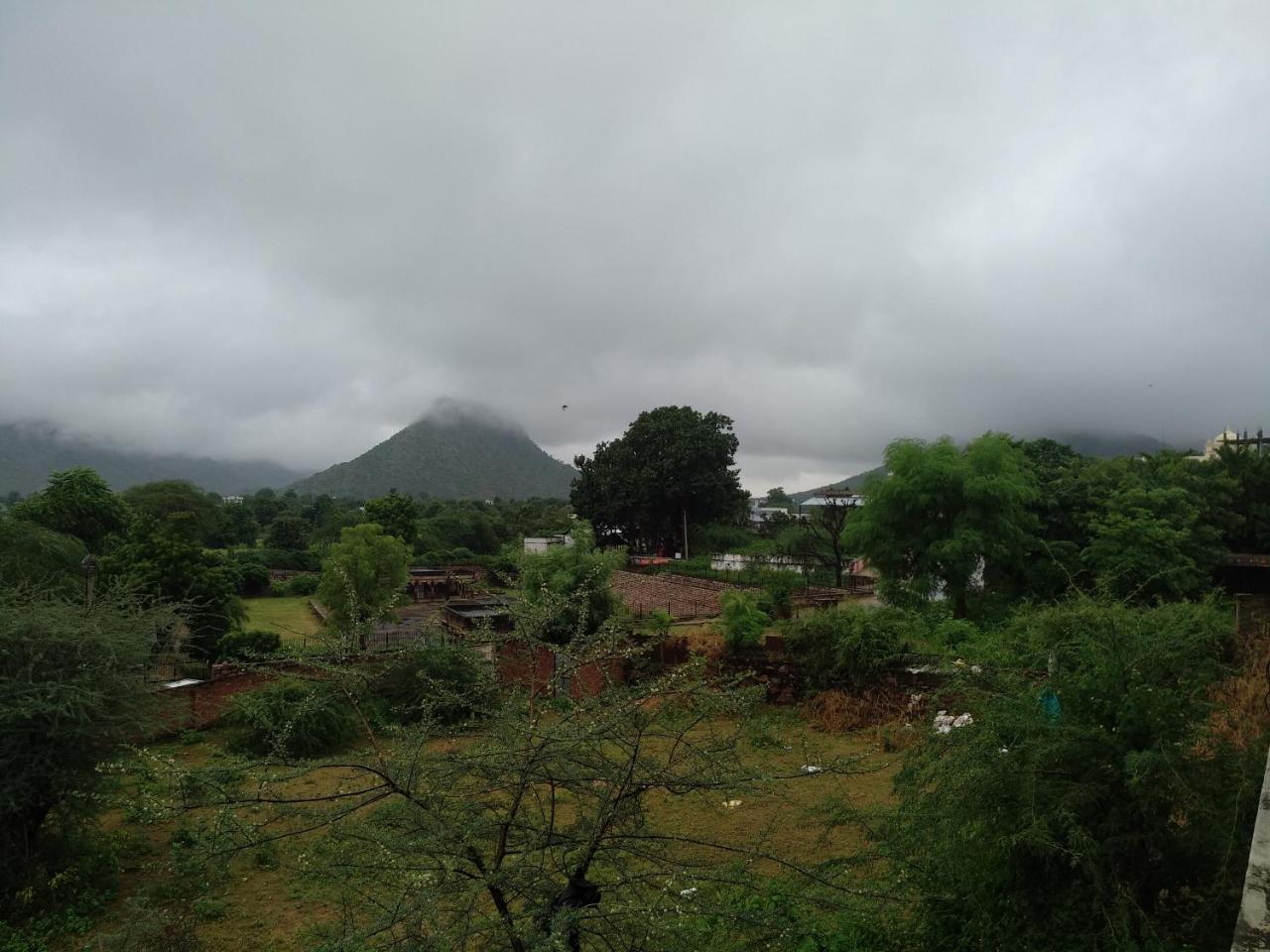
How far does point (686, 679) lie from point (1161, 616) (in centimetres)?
450

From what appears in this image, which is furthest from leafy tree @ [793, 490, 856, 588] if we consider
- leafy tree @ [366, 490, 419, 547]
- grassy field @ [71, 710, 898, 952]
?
leafy tree @ [366, 490, 419, 547]

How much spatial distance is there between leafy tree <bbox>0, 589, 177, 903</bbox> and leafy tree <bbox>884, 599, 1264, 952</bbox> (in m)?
7.86

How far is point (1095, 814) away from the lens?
4660 millimetres

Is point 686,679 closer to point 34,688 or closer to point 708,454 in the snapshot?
point 34,688

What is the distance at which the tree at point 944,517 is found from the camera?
17.0 metres

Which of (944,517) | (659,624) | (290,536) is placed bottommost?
(659,624)

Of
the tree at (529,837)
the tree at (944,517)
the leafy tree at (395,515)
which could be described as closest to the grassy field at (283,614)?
the leafy tree at (395,515)

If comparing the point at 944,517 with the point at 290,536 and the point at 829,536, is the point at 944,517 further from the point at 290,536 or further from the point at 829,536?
the point at 290,536

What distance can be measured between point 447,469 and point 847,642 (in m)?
147

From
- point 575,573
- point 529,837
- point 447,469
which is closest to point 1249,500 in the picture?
point 575,573

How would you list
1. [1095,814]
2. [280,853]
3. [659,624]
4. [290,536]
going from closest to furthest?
[1095,814]
[280,853]
[659,624]
[290,536]

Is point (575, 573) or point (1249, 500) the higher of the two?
point (1249, 500)

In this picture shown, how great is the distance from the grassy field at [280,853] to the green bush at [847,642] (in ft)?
7.46

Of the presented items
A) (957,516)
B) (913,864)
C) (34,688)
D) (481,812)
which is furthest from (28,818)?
(957,516)
